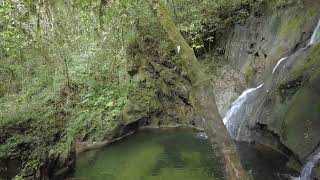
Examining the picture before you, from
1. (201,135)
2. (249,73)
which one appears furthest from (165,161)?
(249,73)

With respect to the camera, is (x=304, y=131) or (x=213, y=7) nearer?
(x=304, y=131)

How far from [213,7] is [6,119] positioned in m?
12.1

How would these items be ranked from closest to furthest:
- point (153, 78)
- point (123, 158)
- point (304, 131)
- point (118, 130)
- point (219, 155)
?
point (219, 155)
point (304, 131)
point (123, 158)
point (118, 130)
point (153, 78)

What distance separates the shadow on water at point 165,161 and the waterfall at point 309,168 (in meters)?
0.91

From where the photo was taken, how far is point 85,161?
13.1 m

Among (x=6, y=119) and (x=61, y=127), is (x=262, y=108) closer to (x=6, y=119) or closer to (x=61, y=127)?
(x=61, y=127)

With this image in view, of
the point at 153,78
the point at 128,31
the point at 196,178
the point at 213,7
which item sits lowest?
the point at 196,178

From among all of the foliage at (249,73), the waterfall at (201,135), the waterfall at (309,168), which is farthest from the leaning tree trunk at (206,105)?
the foliage at (249,73)

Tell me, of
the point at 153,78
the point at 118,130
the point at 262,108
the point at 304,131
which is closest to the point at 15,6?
the point at 118,130

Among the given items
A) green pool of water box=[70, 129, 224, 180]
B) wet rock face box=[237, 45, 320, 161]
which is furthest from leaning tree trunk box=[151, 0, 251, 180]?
green pool of water box=[70, 129, 224, 180]

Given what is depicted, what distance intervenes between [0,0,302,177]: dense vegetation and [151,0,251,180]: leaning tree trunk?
5.31 metres

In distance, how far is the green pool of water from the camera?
10906mm

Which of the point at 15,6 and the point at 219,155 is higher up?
the point at 15,6

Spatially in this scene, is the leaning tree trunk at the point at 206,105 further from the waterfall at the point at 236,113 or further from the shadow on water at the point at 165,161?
the waterfall at the point at 236,113
